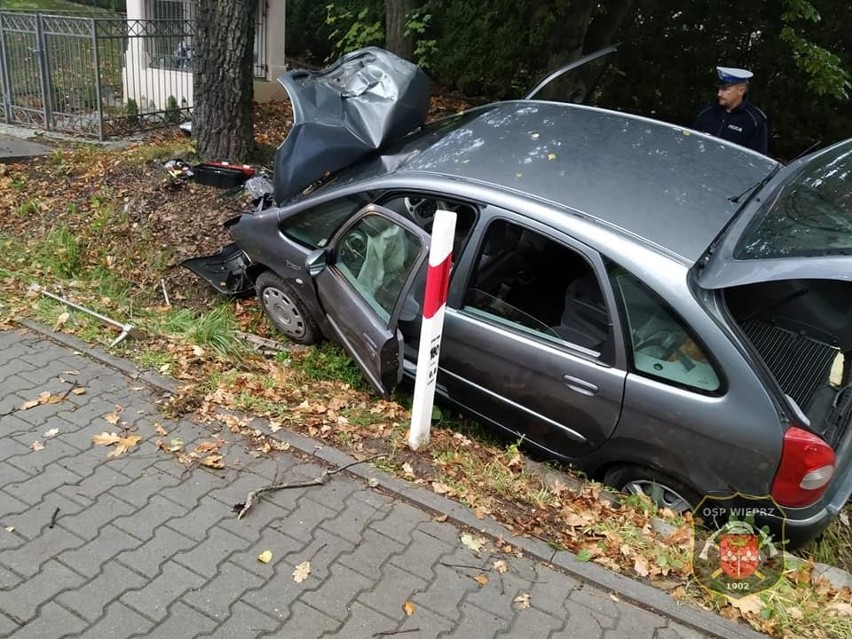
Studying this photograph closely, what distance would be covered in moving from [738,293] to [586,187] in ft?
3.39

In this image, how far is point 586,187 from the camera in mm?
3715

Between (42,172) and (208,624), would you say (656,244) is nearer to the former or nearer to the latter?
(208,624)

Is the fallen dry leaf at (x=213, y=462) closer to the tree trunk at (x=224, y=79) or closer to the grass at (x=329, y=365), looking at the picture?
the grass at (x=329, y=365)

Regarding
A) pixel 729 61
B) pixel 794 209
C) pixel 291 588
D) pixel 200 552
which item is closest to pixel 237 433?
pixel 200 552

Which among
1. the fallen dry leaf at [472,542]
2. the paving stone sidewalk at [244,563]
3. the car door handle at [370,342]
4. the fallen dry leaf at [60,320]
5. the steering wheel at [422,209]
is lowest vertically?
the paving stone sidewalk at [244,563]

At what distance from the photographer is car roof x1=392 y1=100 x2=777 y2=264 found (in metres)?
3.54

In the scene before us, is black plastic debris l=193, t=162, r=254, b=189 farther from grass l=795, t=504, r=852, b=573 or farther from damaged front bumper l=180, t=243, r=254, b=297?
grass l=795, t=504, r=852, b=573

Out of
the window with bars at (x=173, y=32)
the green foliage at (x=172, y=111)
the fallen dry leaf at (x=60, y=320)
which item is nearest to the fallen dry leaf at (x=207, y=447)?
the fallen dry leaf at (x=60, y=320)

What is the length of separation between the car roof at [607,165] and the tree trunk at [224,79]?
130 inches

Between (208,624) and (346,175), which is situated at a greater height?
(346,175)

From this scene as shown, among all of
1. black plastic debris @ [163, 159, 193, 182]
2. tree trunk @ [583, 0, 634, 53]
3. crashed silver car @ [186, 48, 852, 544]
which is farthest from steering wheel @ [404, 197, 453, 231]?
tree trunk @ [583, 0, 634, 53]

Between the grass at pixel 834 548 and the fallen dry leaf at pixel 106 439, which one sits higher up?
the fallen dry leaf at pixel 106 439

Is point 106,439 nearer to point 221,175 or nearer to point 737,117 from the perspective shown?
point 221,175

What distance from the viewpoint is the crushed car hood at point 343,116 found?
4.97 metres
